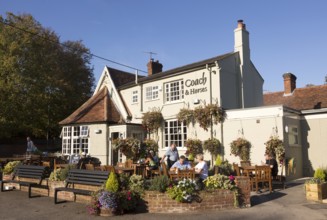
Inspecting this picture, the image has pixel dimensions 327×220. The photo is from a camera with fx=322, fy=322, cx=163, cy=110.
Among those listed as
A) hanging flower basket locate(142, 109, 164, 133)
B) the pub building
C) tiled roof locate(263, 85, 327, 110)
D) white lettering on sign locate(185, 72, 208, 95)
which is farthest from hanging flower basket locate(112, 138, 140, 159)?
tiled roof locate(263, 85, 327, 110)

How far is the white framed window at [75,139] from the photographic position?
22547mm

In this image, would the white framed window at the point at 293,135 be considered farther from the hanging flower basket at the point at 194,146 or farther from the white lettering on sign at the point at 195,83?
the white lettering on sign at the point at 195,83

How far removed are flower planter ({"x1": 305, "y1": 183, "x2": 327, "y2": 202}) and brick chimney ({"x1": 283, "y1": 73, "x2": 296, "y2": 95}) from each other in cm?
1454

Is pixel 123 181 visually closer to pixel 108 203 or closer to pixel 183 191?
pixel 108 203

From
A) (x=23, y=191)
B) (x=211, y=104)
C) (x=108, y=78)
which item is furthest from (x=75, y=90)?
(x=23, y=191)

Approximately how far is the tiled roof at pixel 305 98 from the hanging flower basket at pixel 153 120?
875 cm

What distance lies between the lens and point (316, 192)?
35.4 feet

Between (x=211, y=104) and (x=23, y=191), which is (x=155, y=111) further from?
(x=23, y=191)

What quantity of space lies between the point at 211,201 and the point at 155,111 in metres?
12.5

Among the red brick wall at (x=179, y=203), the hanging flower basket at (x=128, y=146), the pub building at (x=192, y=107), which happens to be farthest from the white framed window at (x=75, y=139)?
the red brick wall at (x=179, y=203)

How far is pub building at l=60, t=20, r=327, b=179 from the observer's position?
55.5ft

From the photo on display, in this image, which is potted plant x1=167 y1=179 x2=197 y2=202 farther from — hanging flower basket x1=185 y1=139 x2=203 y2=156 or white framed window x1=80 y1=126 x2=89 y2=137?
white framed window x1=80 y1=126 x2=89 y2=137

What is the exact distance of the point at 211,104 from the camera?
60.8 feet

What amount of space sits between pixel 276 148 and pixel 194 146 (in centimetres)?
478
